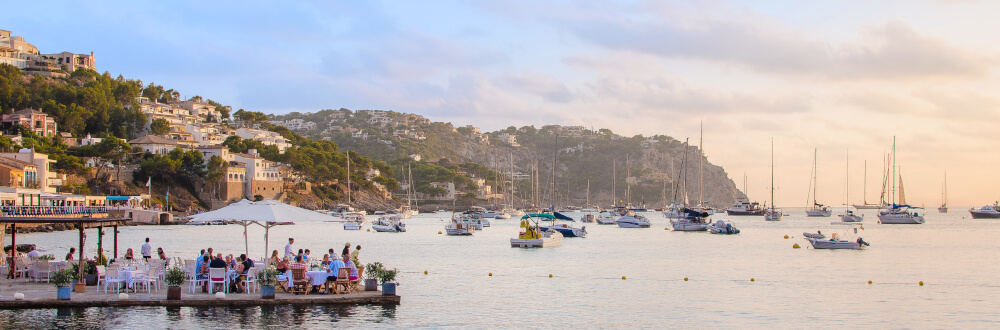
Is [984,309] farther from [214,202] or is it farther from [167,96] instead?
[167,96]

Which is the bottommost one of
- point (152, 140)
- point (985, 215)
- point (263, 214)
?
point (985, 215)

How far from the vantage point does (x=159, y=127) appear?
5300 inches

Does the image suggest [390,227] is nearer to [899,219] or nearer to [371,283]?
[371,283]

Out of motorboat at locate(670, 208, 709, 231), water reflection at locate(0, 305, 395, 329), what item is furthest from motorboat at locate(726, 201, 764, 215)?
water reflection at locate(0, 305, 395, 329)

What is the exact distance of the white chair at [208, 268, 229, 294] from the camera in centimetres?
2309

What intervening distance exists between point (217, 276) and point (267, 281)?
136 cm

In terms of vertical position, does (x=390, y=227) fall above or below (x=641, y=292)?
below

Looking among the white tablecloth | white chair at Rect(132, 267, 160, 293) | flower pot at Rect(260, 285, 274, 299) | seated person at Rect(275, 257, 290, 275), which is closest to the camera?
flower pot at Rect(260, 285, 274, 299)

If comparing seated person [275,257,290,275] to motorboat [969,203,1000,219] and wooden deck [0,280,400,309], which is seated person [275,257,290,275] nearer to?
wooden deck [0,280,400,309]

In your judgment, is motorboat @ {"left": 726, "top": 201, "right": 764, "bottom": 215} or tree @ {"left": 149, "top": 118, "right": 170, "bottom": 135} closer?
tree @ {"left": 149, "top": 118, "right": 170, "bottom": 135}

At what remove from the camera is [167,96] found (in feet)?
608

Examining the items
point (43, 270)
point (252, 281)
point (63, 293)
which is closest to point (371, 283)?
point (252, 281)

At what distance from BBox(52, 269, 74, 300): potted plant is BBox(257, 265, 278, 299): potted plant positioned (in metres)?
4.65

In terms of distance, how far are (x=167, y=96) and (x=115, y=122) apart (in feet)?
180
